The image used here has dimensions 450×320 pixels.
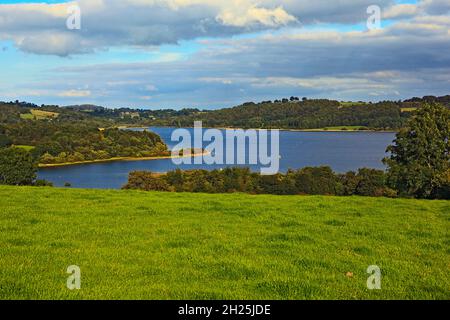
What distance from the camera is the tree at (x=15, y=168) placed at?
63688 millimetres

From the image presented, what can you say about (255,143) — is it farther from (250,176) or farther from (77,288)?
(77,288)

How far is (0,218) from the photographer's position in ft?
42.0

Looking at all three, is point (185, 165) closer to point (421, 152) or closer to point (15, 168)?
point (15, 168)

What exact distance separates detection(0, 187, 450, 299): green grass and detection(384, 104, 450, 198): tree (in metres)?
26.7

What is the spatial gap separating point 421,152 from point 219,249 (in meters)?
38.5

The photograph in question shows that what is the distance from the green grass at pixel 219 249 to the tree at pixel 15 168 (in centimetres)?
5176

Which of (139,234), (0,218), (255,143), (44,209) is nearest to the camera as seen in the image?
(139,234)

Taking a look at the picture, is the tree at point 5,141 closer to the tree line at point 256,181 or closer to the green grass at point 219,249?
the tree line at point 256,181

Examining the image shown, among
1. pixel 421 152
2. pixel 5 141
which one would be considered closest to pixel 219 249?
pixel 421 152

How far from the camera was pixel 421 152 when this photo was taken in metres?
43.5

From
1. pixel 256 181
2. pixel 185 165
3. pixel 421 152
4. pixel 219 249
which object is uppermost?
pixel 421 152

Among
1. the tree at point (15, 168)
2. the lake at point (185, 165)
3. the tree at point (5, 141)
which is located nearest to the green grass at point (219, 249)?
the tree at point (15, 168)
